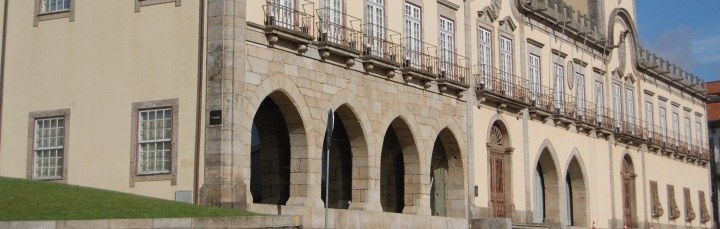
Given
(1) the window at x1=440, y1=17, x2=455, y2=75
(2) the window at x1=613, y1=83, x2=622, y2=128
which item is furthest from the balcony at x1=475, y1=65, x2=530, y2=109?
(2) the window at x1=613, y1=83, x2=622, y2=128

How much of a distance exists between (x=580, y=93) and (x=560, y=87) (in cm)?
171

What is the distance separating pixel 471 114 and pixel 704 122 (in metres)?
26.1

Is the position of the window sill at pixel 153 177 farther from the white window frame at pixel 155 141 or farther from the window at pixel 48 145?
the window at pixel 48 145

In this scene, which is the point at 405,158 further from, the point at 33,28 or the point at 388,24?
the point at 33,28

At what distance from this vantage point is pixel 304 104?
81.8ft

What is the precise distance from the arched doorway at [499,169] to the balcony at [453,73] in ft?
8.30

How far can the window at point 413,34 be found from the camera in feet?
95.9

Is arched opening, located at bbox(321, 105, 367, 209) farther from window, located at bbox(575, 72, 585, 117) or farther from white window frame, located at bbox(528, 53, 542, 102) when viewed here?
window, located at bbox(575, 72, 585, 117)

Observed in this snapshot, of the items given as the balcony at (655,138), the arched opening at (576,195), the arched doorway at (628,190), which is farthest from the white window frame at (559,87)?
the balcony at (655,138)

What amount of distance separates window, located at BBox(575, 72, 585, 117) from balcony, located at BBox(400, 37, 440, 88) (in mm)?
10868

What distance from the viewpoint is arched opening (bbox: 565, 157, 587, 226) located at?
39.8m

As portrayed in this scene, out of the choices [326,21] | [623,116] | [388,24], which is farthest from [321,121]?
[623,116]

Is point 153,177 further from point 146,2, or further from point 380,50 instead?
point 380,50

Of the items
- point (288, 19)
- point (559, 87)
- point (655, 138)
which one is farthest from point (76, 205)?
point (655, 138)
